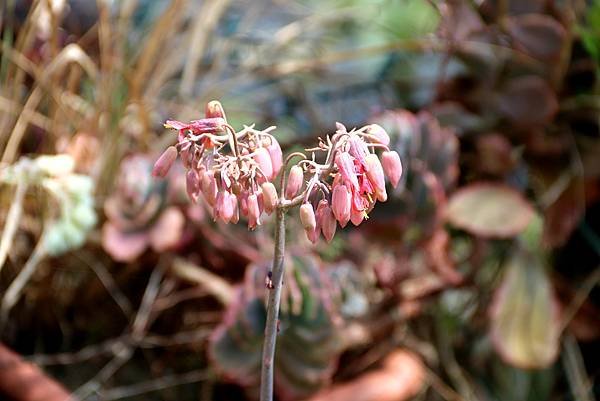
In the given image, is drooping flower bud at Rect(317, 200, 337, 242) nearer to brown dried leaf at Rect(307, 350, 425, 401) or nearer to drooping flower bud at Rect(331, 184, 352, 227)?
drooping flower bud at Rect(331, 184, 352, 227)

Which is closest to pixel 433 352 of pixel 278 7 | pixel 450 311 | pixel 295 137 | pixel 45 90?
pixel 450 311

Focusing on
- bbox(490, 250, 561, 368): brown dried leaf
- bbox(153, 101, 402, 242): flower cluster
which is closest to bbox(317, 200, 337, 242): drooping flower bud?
bbox(153, 101, 402, 242): flower cluster

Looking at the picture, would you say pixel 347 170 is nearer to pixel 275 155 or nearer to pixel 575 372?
pixel 275 155

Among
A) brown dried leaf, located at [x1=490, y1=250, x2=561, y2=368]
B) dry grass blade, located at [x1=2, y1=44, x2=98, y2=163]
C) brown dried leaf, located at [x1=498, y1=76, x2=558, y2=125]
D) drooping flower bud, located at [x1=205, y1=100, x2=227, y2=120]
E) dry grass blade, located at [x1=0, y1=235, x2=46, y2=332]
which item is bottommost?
brown dried leaf, located at [x1=490, y1=250, x2=561, y2=368]

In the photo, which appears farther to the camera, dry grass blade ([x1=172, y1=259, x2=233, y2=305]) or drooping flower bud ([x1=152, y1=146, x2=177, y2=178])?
dry grass blade ([x1=172, y1=259, x2=233, y2=305])

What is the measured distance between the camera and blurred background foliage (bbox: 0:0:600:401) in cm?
106

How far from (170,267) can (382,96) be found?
1.83 feet

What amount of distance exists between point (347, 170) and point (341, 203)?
0.07 ft

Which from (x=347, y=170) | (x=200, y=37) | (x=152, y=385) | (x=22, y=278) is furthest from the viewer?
(x=200, y=37)

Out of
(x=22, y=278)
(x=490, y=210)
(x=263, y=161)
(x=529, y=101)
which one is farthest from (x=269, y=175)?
(x=529, y=101)

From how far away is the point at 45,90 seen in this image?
1174 mm

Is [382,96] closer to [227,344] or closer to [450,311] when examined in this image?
[450,311]

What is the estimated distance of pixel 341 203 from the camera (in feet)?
1.66

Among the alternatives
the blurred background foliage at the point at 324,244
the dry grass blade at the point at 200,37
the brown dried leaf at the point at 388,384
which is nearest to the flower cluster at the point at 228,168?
the blurred background foliage at the point at 324,244
